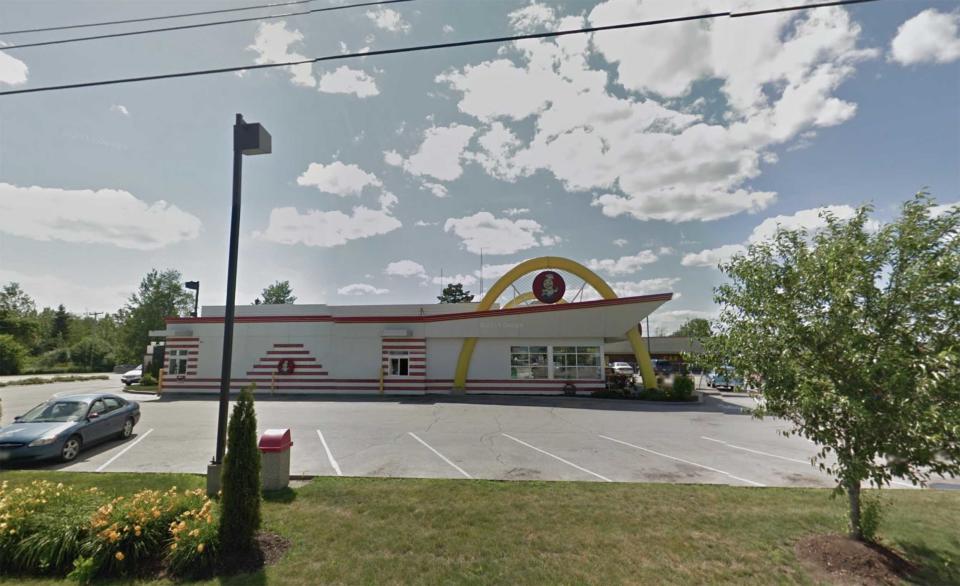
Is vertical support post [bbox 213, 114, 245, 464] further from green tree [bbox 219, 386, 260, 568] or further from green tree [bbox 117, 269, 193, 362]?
green tree [bbox 117, 269, 193, 362]

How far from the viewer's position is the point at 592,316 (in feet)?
76.9

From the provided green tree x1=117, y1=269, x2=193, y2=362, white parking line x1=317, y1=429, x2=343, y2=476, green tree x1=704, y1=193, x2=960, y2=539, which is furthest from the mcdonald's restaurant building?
green tree x1=117, y1=269, x2=193, y2=362

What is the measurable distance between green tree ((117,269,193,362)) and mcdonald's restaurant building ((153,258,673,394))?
108 feet

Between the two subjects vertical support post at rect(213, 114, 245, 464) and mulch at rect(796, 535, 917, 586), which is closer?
mulch at rect(796, 535, 917, 586)

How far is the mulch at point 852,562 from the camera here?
4785 millimetres

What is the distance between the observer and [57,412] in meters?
10.7

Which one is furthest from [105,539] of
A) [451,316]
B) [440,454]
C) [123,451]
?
[451,316]

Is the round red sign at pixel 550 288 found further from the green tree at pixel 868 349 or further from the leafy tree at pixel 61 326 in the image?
the leafy tree at pixel 61 326

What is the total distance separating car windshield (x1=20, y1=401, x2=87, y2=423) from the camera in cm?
1047

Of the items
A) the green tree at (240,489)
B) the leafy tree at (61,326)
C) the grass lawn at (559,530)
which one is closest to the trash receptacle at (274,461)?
the grass lawn at (559,530)

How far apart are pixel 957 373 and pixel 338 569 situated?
7.25 metres

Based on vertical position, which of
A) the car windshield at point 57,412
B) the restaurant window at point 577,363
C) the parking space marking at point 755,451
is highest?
the restaurant window at point 577,363

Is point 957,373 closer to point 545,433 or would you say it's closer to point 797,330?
point 797,330

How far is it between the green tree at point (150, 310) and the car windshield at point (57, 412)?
156 feet
